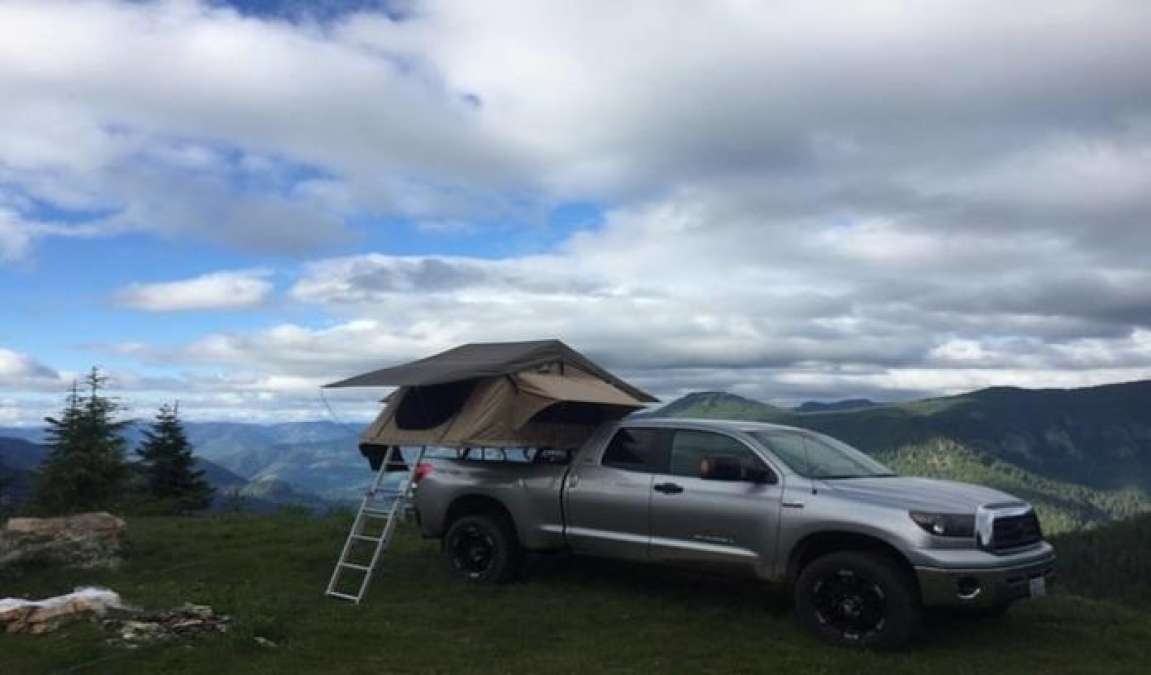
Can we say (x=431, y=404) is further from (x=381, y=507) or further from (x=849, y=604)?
(x=849, y=604)

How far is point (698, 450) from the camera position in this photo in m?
9.92

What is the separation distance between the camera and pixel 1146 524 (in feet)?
340

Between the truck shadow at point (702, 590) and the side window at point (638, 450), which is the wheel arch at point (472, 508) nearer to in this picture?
the truck shadow at point (702, 590)

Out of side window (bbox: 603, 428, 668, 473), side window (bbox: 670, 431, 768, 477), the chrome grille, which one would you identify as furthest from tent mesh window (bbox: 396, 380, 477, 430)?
the chrome grille

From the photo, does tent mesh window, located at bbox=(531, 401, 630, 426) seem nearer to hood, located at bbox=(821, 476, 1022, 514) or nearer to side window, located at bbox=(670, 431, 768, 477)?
side window, located at bbox=(670, 431, 768, 477)

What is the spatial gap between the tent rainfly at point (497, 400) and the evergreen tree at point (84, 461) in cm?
1638

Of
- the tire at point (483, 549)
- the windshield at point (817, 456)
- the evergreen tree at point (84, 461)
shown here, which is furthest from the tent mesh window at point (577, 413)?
the evergreen tree at point (84, 461)

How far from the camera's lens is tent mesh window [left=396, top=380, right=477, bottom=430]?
36.3 feet

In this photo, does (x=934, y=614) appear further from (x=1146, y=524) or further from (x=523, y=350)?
(x=1146, y=524)

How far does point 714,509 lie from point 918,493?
1.93 meters

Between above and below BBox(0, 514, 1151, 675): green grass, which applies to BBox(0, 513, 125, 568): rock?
above

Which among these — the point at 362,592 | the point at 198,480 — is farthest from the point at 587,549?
the point at 198,480

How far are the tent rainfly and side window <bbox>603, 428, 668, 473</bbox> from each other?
572 mm

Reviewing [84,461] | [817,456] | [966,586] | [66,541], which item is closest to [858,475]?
[817,456]
